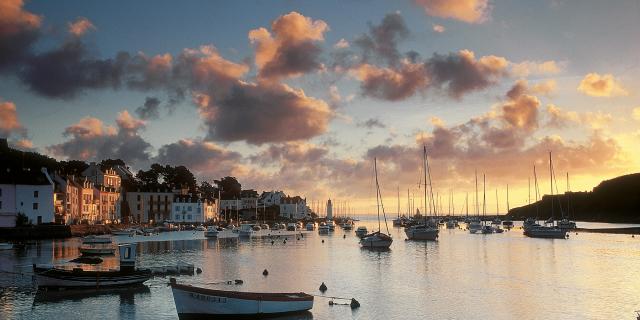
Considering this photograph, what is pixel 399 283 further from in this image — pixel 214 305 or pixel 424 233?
pixel 424 233

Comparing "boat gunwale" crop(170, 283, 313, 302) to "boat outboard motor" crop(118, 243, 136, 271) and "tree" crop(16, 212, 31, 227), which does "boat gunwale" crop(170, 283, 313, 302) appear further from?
"tree" crop(16, 212, 31, 227)

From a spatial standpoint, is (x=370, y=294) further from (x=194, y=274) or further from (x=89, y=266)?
(x=89, y=266)

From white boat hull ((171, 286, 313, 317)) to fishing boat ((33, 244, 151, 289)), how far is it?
13737 mm

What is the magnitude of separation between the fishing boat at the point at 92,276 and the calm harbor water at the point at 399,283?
1.11 m

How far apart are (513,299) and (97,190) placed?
146m

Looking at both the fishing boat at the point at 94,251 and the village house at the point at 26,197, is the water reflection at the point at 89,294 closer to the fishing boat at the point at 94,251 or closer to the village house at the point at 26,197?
the fishing boat at the point at 94,251

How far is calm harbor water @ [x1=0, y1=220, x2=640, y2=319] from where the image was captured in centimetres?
3812

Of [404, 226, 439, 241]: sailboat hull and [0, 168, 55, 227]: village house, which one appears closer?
[404, 226, 439, 241]: sailboat hull

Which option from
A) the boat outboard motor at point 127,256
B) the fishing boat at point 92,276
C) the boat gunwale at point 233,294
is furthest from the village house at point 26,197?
the boat gunwale at point 233,294

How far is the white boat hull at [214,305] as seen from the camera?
33.7 metres

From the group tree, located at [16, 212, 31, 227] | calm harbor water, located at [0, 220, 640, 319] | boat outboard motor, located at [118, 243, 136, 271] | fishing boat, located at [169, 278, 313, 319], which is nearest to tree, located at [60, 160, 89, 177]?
tree, located at [16, 212, 31, 227]

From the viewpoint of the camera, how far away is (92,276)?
45188 mm

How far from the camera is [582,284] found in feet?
171

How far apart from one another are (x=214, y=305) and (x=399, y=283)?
23.5 meters
